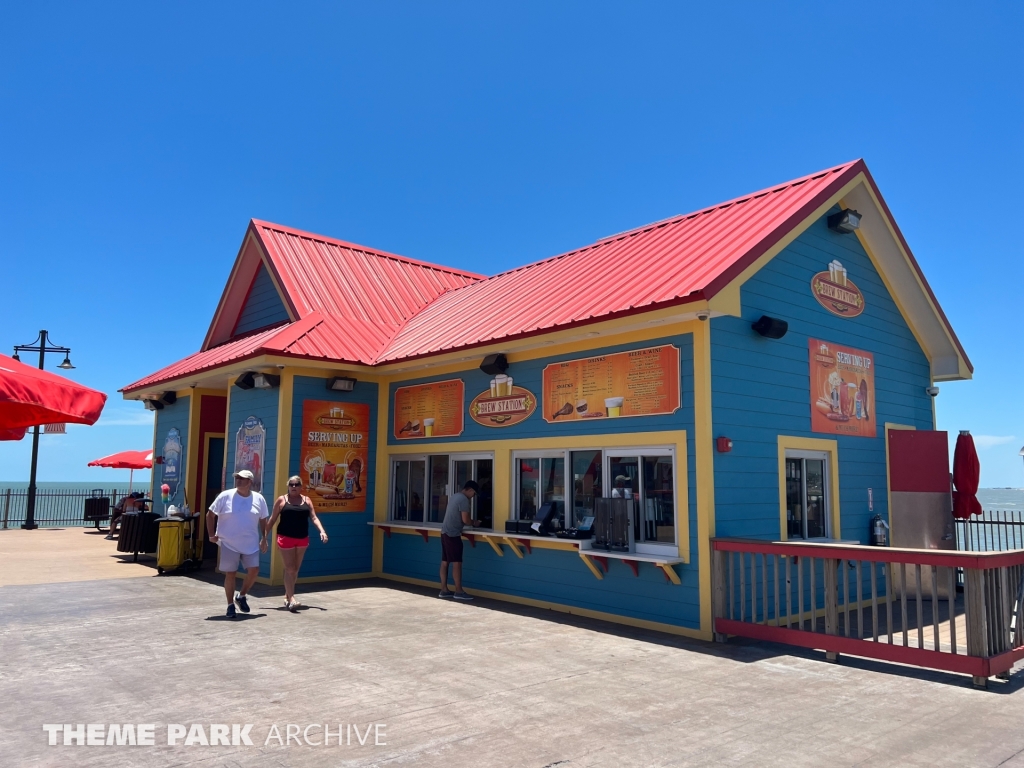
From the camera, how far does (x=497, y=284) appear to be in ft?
49.3

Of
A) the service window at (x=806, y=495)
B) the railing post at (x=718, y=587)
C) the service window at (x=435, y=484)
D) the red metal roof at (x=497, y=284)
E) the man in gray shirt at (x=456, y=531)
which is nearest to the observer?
the railing post at (x=718, y=587)

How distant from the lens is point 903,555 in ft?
23.0

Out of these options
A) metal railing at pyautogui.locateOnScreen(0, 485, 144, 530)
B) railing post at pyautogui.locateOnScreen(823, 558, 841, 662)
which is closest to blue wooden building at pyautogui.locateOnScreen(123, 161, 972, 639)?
railing post at pyautogui.locateOnScreen(823, 558, 841, 662)

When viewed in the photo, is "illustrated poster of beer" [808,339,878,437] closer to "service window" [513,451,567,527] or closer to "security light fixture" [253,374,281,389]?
"service window" [513,451,567,527]

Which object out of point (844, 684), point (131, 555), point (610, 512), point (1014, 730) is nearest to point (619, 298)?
point (610, 512)

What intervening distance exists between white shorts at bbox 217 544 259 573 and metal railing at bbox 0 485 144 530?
18183mm

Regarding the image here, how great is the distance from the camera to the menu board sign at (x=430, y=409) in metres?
11.8

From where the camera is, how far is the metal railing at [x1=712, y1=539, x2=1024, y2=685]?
6605 millimetres

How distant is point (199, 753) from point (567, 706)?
257 cm

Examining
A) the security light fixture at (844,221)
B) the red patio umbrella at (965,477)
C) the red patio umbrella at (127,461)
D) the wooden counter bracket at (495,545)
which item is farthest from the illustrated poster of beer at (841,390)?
the red patio umbrella at (127,461)

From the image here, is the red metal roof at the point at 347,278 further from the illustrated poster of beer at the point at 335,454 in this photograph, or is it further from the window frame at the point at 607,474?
the window frame at the point at 607,474

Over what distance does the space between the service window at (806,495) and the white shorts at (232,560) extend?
261 inches

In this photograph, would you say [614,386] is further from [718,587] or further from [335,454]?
[335,454]

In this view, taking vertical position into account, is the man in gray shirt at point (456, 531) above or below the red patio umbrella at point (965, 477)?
below
